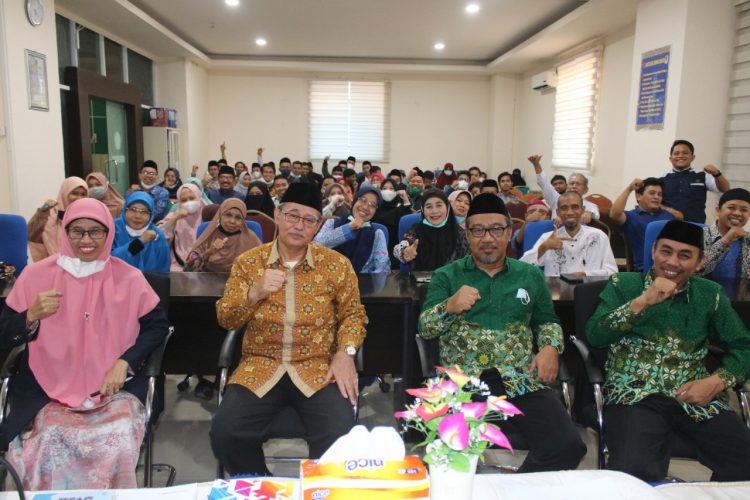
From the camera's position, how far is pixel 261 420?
1913 millimetres

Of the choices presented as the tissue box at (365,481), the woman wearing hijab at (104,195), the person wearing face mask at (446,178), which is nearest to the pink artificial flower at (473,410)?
the tissue box at (365,481)

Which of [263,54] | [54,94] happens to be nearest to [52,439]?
[54,94]

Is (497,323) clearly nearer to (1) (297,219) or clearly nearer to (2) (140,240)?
(1) (297,219)

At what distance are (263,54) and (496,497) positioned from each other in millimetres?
10653

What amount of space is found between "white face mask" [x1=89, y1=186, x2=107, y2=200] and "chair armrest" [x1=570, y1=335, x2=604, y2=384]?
4.01 metres

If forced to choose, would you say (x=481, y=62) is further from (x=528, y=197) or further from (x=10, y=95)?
(x=10, y=95)

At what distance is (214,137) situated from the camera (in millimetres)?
11914

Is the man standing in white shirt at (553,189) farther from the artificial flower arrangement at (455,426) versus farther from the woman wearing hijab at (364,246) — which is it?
the artificial flower arrangement at (455,426)

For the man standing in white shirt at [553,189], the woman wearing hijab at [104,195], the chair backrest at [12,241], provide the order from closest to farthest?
the chair backrest at [12,241] < the woman wearing hijab at [104,195] < the man standing in white shirt at [553,189]

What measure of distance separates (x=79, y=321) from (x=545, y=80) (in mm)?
9113

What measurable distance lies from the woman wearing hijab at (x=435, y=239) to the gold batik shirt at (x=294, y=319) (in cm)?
129

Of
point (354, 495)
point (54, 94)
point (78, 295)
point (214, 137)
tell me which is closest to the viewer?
point (354, 495)

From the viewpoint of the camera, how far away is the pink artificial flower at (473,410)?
989mm

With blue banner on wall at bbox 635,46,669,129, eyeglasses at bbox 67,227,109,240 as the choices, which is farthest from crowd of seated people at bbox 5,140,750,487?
blue banner on wall at bbox 635,46,669,129
